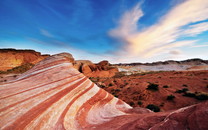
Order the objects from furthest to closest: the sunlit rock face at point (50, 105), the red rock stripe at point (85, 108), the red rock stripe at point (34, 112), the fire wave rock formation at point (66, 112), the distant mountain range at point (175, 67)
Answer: the distant mountain range at point (175, 67)
the red rock stripe at point (85, 108)
the sunlit rock face at point (50, 105)
the red rock stripe at point (34, 112)
the fire wave rock formation at point (66, 112)

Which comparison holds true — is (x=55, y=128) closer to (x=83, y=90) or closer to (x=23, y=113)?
(x=23, y=113)

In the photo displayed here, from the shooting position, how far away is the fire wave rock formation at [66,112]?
1.21m

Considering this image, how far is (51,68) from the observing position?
4039 mm

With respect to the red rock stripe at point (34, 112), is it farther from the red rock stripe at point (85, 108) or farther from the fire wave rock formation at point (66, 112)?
the red rock stripe at point (85, 108)

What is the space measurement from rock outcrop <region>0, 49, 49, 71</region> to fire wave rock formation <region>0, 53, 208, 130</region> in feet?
116

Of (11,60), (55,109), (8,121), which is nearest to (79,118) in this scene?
(55,109)

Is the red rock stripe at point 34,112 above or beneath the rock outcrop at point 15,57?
beneath

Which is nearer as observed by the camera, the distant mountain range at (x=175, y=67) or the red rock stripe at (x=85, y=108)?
the red rock stripe at (x=85, y=108)

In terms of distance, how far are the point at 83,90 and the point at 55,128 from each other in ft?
5.66

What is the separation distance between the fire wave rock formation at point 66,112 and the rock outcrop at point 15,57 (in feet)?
116

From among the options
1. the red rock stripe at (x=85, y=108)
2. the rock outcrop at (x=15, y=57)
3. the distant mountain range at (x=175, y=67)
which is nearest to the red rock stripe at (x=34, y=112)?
the red rock stripe at (x=85, y=108)

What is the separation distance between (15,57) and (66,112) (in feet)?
135

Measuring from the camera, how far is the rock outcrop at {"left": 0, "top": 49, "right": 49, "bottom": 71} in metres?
28.1

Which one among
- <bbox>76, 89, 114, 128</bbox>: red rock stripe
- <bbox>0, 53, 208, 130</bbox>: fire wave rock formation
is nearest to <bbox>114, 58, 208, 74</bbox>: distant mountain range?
<bbox>76, 89, 114, 128</bbox>: red rock stripe
